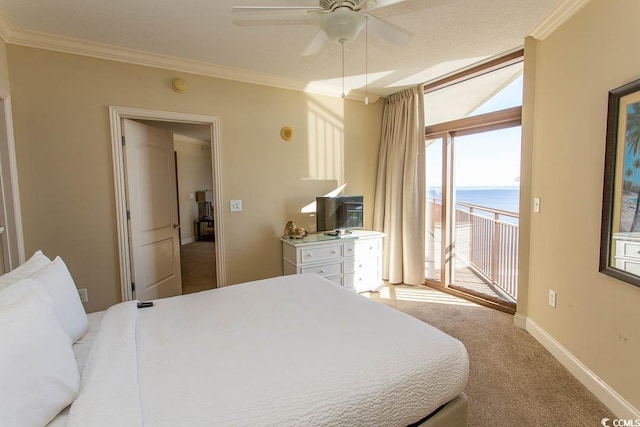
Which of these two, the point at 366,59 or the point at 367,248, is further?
the point at 367,248

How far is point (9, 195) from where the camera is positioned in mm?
2268

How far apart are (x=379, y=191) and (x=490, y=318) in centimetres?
197

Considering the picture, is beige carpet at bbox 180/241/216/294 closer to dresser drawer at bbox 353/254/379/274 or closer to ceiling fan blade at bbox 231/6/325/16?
dresser drawer at bbox 353/254/379/274

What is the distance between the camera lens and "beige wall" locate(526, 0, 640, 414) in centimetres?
164

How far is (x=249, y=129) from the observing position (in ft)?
10.6

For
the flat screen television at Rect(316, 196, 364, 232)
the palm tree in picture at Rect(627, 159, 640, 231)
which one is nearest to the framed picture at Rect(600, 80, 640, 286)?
the palm tree in picture at Rect(627, 159, 640, 231)

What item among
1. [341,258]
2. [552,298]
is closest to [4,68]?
[341,258]

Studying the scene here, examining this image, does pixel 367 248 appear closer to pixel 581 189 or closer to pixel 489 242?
pixel 489 242

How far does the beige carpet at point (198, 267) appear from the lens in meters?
3.97

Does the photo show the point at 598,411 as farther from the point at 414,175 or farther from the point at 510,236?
the point at 414,175

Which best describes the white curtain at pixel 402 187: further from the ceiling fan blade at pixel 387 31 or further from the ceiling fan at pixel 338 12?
the ceiling fan at pixel 338 12

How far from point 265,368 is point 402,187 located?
10.3 feet

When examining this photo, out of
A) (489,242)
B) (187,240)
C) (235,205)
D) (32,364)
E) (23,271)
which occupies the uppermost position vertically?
(235,205)

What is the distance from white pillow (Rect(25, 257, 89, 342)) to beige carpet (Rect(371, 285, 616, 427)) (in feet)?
6.86
